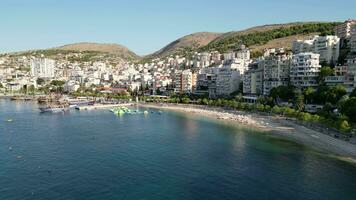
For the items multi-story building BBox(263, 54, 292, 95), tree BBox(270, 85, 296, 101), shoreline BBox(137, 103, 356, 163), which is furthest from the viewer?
multi-story building BBox(263, 54, 292, 95)

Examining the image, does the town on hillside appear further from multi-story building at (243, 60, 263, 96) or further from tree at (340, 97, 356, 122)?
tree at (340, 97, 356, 122)

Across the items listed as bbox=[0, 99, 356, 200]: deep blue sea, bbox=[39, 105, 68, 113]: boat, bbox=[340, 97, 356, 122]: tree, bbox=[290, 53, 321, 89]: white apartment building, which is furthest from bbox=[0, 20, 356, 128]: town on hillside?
bbox=[39, 105, 68, 113]: boat

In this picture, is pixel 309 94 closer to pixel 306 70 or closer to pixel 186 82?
pixel 306 70

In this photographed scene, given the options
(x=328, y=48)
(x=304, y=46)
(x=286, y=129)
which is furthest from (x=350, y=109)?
(x=304, y=46)

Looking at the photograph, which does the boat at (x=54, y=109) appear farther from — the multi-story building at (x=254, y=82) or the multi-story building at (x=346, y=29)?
the multi-story building at (x=346, y=29)

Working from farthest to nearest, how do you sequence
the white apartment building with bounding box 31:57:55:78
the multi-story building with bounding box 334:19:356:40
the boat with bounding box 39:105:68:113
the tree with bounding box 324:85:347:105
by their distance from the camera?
1. the white apartment building with bounding box 31:57:55:78
2. the multi-story building with bounding box 334:19:356:40
3. the boat with bounding box 39:105:68:113
4. the tree with bounding box 324:85:347:105

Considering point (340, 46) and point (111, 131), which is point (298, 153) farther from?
point (340, 46)

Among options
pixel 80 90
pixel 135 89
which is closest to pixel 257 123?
pixel 135 89
